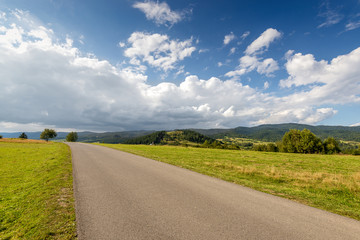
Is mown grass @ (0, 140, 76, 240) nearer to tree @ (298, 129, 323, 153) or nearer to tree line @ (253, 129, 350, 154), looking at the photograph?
tree @ (298, 129, 323, 153)

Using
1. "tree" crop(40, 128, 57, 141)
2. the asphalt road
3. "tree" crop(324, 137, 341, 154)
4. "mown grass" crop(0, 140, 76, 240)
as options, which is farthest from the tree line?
"tree" crop(40, 128, 57, 141)

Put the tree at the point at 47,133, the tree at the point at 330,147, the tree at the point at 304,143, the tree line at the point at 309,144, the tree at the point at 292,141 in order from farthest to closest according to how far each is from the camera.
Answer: the tree at the point at 47,133 → the tree at the point at 292,141 → the tree at the point at 304,143 → the tree line at the point at 309,144 → the tree at the point at 330,147

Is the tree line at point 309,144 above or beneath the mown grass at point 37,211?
beneath

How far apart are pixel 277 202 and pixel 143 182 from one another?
743cm

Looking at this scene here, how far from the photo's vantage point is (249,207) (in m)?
6.37

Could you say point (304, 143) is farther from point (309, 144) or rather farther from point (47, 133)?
point (47, 133)

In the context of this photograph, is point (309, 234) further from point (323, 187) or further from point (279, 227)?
point (323, 187)

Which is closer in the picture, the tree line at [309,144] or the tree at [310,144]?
the tree at [310,144]

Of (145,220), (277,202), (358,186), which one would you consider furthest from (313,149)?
(145,220)

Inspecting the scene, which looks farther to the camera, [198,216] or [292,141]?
[292,141]

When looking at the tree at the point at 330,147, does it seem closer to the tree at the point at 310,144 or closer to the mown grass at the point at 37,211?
the tree at the point at 310,144

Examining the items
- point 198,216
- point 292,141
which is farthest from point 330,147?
point 198,216

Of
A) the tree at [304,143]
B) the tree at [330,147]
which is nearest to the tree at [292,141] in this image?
the tree at [304,143]

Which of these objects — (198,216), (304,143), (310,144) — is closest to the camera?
(198,216)
